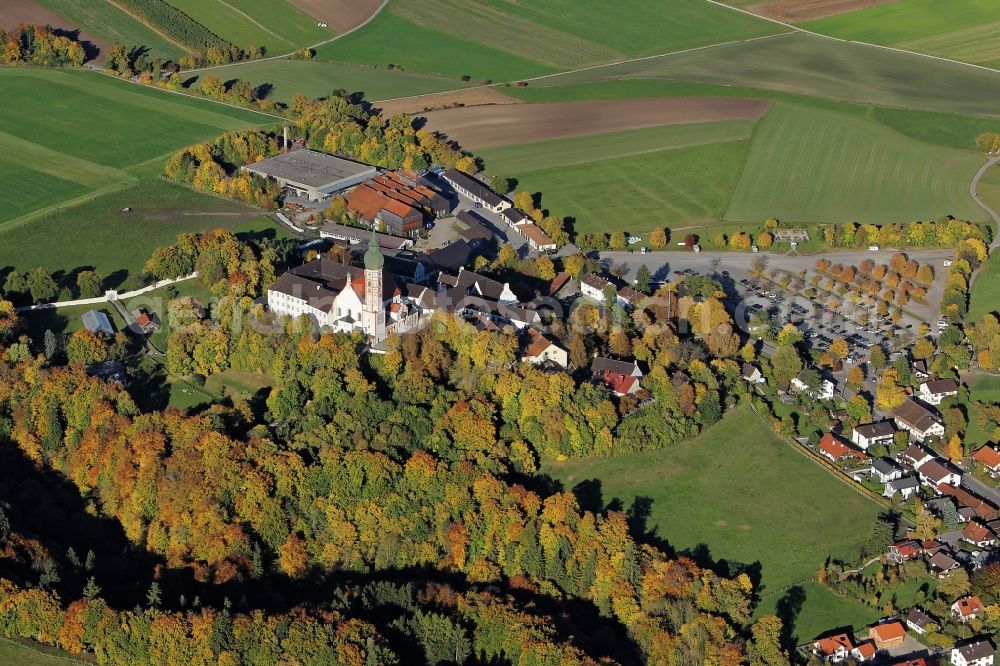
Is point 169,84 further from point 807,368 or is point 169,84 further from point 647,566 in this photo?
point 647,566

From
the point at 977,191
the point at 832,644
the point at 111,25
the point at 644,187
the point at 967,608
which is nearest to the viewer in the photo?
the point at 832,644

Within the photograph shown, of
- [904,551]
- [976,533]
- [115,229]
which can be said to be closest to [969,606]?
[904,551]

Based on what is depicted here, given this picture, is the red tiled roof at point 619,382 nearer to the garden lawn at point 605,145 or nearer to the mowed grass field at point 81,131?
the garden lawn at point 605,145

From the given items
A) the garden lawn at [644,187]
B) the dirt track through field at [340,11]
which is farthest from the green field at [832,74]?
the dirt track through field at [340,11]

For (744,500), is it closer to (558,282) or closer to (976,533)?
(976,533)

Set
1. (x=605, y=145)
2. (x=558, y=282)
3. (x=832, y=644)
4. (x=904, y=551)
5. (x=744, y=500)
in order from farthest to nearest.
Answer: (x=605, y=145), (x=558, y=282), (x=744, y=500), (x=904, y=551), (x=832, y=644)

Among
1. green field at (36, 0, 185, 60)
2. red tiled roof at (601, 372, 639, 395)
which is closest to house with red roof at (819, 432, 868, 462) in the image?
red tiled roof at (601, 372, 639, 395)
